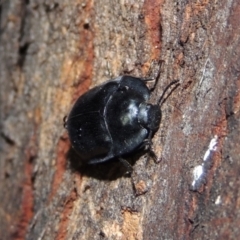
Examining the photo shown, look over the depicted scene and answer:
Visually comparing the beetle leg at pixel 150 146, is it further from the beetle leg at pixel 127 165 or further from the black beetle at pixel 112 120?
the beetle leg at pixel 127 165

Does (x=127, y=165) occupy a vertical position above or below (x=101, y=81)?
below

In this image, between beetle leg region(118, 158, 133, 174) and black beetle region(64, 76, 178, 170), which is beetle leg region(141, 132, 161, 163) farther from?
beetle leg region(118, 158, 133, 174)

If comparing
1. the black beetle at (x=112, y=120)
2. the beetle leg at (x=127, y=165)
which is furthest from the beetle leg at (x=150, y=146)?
the beetle leg at (x=127, y=165)

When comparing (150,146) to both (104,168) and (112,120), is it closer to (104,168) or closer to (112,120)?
(112,120)

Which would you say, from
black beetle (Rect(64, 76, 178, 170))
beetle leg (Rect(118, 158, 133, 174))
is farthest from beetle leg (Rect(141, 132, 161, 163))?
beetle leg (Rect(118, 158, 133, 174))

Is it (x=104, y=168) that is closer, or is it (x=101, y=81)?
(x=104, y=168)

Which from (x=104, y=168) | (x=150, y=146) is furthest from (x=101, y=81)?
(x=150, y=146)
